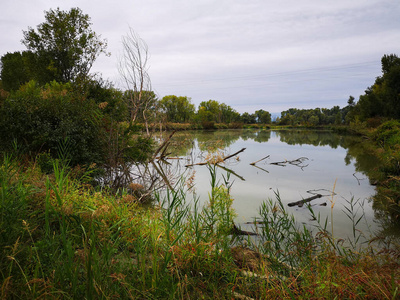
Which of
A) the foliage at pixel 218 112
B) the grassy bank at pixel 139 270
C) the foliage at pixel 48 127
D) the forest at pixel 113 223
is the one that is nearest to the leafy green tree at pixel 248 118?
the foliage at pixel 218 112

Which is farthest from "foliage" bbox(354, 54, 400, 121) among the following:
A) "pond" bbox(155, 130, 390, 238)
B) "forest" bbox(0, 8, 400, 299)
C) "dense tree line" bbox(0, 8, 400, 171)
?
"pond" bbox(155, 130, 390, 238)

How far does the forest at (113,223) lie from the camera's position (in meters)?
2.42

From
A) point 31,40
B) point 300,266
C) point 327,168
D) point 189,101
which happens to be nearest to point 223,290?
point 300,266

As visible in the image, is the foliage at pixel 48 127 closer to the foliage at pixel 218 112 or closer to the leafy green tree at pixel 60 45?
the leafy green tree at pixel 60 45

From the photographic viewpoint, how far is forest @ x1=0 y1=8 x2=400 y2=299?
95.1 inches

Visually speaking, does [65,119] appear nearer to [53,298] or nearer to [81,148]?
[81,148]

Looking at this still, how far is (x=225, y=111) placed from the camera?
102312 mm

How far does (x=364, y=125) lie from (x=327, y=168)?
25.0 meters

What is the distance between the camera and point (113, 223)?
14.5 feet

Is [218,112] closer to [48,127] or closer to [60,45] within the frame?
[60,45]

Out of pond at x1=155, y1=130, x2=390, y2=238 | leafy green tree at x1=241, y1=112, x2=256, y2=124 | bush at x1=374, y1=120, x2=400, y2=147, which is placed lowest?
pond at x1=155, y1=130, x2=390, y2=238

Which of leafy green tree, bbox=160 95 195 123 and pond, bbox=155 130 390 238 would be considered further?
leafy green tree, bbox=160 95 195 123

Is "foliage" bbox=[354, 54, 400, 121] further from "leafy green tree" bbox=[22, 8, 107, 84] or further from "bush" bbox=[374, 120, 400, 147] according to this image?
"leafy green tree" bbox=[22, 8, 107, 84]

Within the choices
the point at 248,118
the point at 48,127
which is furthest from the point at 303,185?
the point at 248,118
